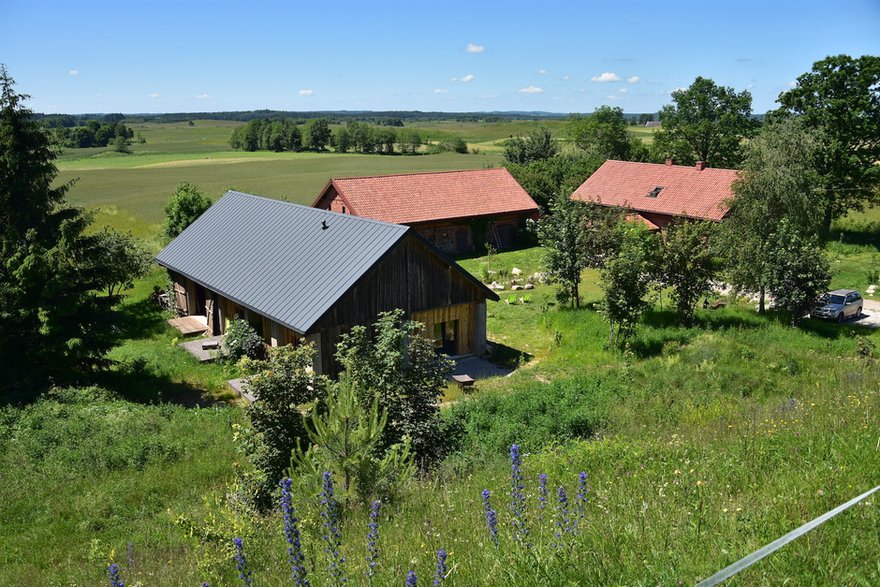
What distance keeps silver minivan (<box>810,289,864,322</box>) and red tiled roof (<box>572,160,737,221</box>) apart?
37.5 feet

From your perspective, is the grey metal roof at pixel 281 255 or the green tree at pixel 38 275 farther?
the grey metal roof at pixel 281 255

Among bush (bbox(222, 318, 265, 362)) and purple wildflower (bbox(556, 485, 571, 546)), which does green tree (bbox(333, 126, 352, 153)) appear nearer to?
bush (bbox(222, 318, 265, 362))

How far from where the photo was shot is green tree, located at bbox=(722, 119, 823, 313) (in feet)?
88.8

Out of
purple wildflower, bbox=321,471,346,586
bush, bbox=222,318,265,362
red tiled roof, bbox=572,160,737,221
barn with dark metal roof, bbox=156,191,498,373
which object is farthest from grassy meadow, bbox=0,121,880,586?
red tiled roof, bbox=572,160,737,221

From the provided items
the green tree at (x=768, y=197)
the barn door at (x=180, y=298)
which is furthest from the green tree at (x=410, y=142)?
the green tree at (x=768, y=197)

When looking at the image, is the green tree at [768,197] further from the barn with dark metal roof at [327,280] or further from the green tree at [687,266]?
the barn with dark metal roof at [327,280]

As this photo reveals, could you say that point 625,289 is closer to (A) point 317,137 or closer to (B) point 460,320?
(B) point 460,320

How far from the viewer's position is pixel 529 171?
2044 inches

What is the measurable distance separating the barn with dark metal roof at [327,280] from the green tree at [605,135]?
154ft

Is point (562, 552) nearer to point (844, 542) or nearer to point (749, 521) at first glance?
point (749, 521)

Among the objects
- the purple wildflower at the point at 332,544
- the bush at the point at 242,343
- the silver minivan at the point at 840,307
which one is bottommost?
the bush at the point at 242,343

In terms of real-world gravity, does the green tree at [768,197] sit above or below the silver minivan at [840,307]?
above

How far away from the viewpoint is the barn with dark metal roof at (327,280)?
21.0m

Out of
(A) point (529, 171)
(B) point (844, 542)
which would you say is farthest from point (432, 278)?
(A) point (529, 171)
